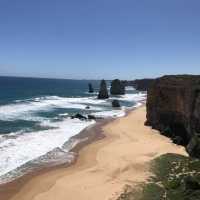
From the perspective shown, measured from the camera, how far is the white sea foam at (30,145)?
2491cm

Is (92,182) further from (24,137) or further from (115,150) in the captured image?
(24,137)

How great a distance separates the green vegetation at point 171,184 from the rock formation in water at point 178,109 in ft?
10.4

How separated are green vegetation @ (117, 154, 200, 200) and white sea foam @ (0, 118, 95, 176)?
375 inches

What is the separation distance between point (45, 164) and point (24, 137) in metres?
9.80

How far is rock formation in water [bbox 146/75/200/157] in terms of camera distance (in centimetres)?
2768

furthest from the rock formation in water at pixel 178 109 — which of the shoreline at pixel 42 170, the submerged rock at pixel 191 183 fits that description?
the shoreline at pixel 42 170

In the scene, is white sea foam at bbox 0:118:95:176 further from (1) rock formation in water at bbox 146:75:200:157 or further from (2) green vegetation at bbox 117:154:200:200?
(2) green vegetation at bbox 117:154:200:200

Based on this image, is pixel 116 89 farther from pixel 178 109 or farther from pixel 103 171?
pixel 103 171

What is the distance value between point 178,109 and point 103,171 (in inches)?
560

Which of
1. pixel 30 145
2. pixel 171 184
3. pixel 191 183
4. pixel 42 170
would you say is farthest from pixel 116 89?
pixel 191 183

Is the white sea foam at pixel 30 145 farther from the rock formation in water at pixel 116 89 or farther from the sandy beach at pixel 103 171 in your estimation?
the rock formation in water at pixel 116 89

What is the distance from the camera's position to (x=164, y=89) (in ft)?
123

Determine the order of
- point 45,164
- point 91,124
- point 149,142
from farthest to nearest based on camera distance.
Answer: point 91,124
point 149,142
point 45,164

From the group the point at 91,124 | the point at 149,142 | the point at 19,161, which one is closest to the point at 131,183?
the point at 19,161
